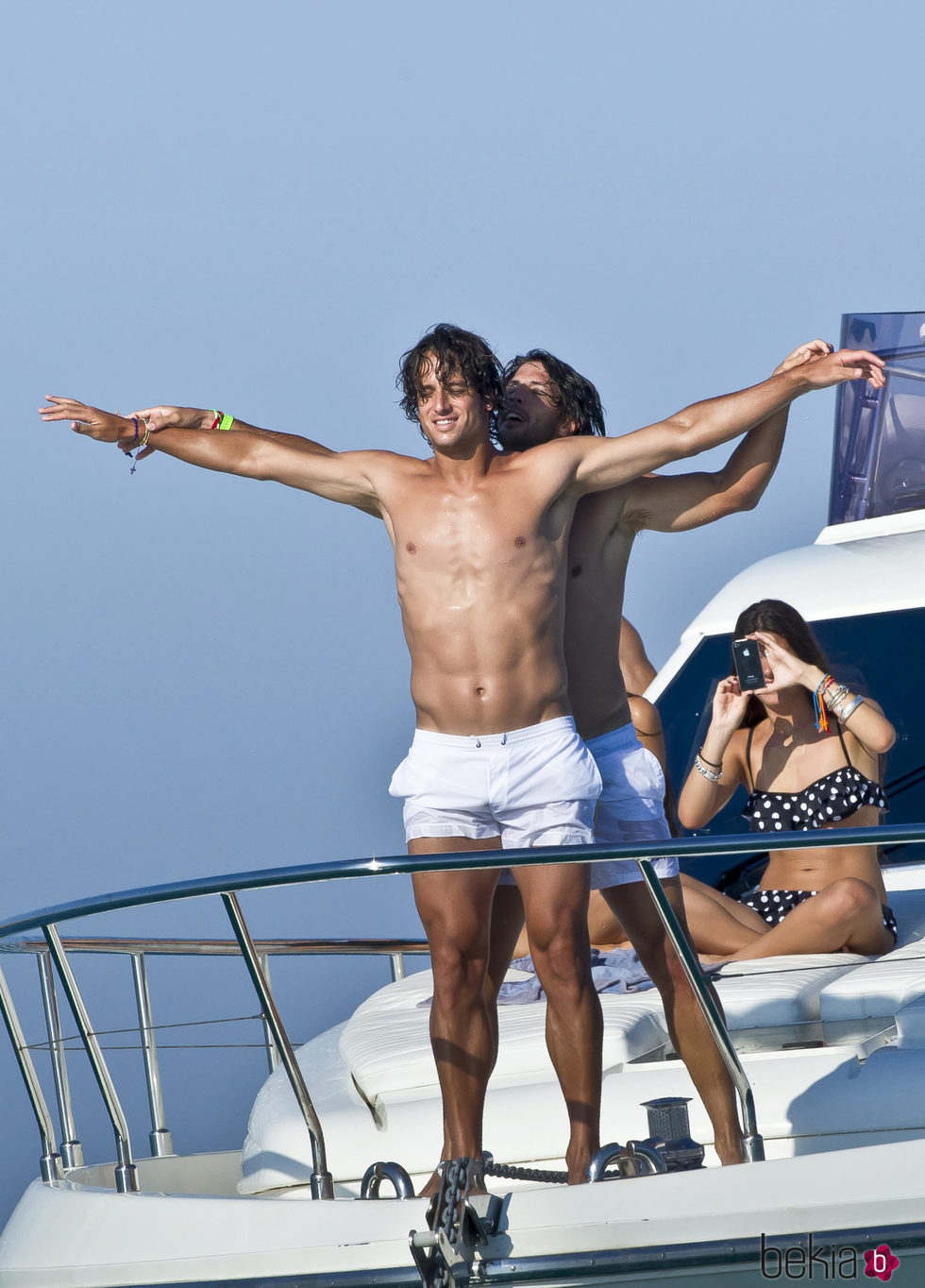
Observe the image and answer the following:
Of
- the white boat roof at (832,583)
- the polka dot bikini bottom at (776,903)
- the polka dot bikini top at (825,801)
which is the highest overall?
the white boat roof at (832,583)

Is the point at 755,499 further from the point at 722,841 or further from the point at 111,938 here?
the point at 111,938

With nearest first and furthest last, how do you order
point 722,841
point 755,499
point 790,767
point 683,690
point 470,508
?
1. point 722,841
2. point 470,508
3. point 755,499
4. point 790,767
5. point 683,690

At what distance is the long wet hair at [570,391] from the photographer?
3.98m

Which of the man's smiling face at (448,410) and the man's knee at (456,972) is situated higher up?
the man's smiling face at (448,410)

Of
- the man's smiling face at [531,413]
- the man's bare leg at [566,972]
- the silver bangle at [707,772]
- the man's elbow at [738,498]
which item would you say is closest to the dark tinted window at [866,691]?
the silver bangle at [707,772]

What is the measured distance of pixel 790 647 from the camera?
4883 millimetres

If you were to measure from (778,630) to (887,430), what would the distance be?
1.86 meters

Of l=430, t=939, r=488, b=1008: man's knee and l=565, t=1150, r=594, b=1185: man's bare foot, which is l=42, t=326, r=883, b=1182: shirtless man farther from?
l=565, t=1150, r=594, b=1185: man's bare foot

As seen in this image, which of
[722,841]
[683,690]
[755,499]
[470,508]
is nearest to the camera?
[722,841]

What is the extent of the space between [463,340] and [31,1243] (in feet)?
6.69

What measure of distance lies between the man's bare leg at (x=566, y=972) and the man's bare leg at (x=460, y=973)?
0.10 meters

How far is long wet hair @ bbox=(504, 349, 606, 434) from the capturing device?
398 centimetres

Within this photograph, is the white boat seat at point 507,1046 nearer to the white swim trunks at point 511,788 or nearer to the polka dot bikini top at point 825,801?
the white swim trunks at point 511,788

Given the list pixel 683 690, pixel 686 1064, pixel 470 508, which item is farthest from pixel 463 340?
pixel 683 690
